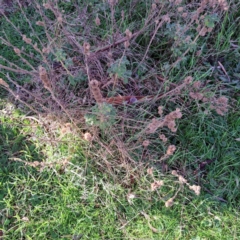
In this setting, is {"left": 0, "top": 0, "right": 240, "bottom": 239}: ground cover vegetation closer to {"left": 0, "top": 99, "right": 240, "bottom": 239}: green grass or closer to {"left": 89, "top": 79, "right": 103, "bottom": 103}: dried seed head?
{"left": 0, "top": 99, "right": 240, "bottom": 239}: green grass

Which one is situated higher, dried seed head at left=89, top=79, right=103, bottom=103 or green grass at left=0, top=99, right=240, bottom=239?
dried seed head at left=89, top=79, right=103, bottom=103

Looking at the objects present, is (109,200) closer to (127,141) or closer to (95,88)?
(127,141)

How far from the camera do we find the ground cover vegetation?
1.89 meters

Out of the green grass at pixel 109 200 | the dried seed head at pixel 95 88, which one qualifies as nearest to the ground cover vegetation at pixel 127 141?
the green grass at pixel 109 200

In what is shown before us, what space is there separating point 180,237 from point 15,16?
2.12m

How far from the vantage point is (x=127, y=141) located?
6.56 ft

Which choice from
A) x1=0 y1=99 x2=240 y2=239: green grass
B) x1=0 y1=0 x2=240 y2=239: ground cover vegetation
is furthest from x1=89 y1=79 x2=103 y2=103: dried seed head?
x1=0 y1=99 x2=240 y2=239: green grass

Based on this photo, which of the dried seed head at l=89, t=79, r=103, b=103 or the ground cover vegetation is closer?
the dried seed head at l=89, t=79, r=103, b=103

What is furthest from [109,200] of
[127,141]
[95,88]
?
[95,88]

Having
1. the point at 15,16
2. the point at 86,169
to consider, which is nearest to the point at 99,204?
the point at 86,169

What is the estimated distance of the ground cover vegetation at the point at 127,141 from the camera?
189 cm

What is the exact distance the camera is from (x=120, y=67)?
1.80 meters

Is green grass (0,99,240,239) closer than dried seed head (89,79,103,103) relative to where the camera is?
No

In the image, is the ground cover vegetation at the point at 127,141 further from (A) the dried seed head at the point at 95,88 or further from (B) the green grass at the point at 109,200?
(A) the dried seed head at the point at 95,88
